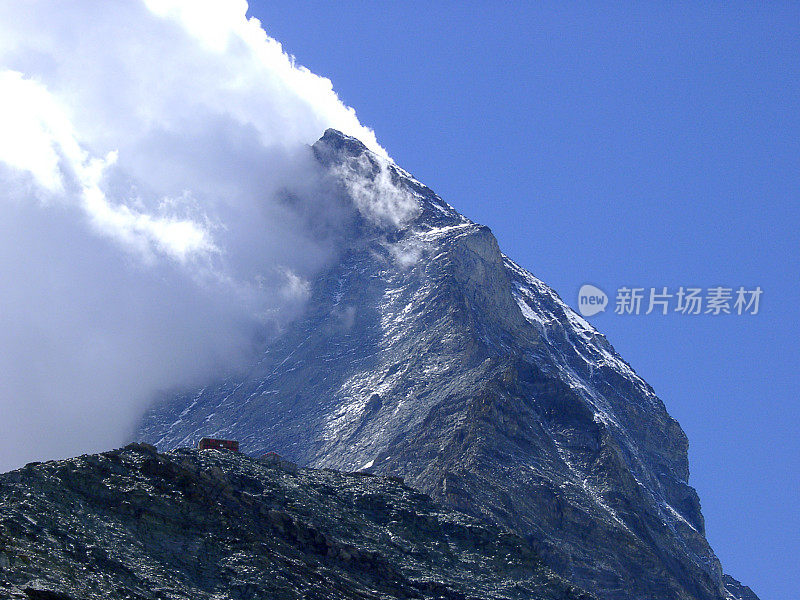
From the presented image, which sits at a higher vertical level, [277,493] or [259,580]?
[277,493]

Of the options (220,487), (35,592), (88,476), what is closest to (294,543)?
(220,487)

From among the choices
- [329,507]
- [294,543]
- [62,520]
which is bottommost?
[62,520]

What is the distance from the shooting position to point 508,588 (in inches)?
7357

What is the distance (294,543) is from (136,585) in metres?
30.1

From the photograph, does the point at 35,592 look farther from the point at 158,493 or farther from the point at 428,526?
the point at 428,526

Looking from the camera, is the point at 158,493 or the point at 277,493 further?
the point at 277,493

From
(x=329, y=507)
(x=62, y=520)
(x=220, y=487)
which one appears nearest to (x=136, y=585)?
(x=62, y=520)

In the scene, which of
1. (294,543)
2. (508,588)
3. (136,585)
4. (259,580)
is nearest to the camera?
(136,585)

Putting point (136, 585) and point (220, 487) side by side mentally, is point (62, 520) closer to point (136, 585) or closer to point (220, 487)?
point (136, 585)

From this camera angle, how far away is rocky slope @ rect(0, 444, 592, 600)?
477ft

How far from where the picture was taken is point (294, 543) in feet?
569

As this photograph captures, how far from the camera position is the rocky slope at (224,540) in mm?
145375

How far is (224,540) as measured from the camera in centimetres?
16062

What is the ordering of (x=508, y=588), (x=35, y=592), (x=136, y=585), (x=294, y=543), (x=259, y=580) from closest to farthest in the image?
(x=35, y=592) → (x=136, y=585) → (x=259, y=580) → (x=294, y=543) → (x=508, y=588)
